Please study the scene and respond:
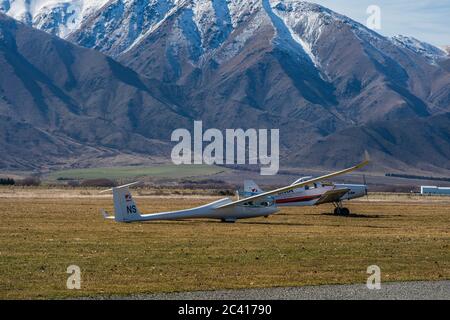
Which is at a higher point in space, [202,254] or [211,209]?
[211,209]

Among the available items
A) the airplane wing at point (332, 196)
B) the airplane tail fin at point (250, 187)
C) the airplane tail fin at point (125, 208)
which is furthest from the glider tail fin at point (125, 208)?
the airplane wing at point (332, 196)

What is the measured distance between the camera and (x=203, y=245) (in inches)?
1209

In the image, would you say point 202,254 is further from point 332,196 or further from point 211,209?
point 332,196

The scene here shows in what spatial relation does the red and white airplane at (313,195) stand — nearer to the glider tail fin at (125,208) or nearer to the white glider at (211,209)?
the white glider at (211,209)

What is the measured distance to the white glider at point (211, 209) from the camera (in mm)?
39812

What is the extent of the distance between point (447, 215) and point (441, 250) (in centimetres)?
2470

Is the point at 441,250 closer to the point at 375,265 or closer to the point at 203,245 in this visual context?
the point at 375,265

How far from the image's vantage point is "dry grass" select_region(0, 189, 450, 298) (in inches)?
900

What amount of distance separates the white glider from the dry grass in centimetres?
48

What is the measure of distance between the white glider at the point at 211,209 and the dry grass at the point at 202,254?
480 mm

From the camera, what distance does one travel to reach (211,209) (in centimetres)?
4231

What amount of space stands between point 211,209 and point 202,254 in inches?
556

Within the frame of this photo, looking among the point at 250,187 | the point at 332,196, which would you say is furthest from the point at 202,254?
the point at 332,196

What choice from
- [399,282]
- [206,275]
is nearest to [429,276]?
[399,282]
